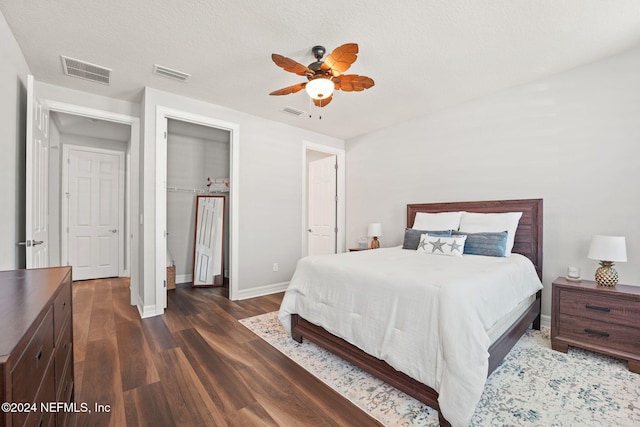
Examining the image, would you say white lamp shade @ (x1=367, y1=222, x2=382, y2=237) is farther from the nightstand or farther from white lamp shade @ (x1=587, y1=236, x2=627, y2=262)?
white lamp shade @ (x1=587, y1=236, x2=627, y2=262)

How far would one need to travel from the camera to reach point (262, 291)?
4.18 meters

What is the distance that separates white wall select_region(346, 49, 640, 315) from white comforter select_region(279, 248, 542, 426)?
0.82 metres

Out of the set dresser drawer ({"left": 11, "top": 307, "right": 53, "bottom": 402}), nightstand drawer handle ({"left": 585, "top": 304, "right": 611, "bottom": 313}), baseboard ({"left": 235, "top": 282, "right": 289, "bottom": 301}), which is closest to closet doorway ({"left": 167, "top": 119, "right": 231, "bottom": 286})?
baseboard ({"left": 235, "top": 282, "right": 289, "bottom": 301})

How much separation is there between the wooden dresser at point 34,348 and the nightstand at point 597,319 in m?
3.35

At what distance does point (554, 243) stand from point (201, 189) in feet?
16.7

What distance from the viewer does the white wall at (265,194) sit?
3975mm

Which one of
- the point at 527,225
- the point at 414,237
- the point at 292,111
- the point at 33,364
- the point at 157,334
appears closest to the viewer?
the point at 33,364

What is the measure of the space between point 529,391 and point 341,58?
8.80 ft

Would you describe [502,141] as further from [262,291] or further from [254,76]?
[262,291]

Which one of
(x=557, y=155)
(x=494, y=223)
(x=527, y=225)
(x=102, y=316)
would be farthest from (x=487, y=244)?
(x=102, y=316)

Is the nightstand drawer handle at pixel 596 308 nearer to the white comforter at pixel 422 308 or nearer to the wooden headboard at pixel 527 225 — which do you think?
the white comforter at pixel 422 308

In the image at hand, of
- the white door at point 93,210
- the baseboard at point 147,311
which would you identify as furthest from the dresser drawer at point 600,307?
the white door at point 93,210

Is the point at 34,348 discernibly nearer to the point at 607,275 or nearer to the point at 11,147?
the point at 11,147

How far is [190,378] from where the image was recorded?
2041 millimetres
